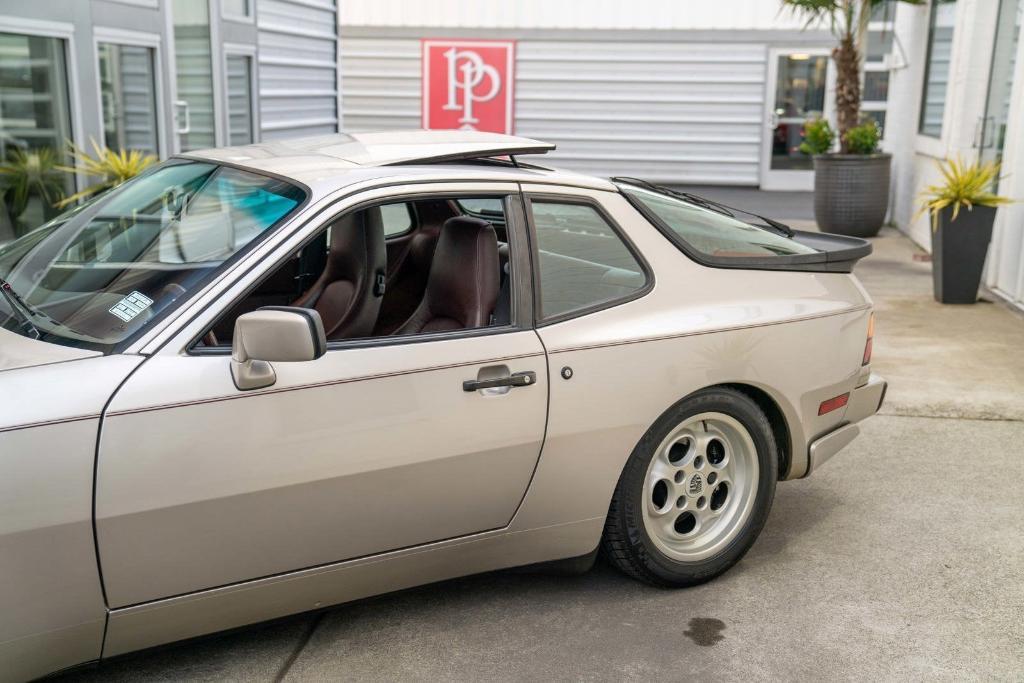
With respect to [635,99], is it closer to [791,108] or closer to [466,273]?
[791,108]

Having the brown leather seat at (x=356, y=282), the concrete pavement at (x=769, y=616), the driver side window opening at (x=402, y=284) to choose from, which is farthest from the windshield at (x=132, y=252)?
the concrete pavement at (x=769, y=616)

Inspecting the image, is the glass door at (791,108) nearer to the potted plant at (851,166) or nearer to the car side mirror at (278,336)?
the potted plant at (851,166)

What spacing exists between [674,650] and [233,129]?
394 inches

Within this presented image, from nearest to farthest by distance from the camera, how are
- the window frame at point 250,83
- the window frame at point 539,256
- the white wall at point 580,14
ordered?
the window frame at point 539,256 → the window frame at point 250,83 → the white wall at point 580,14

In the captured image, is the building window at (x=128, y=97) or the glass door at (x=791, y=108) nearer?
the building window at (x=128, y=97)

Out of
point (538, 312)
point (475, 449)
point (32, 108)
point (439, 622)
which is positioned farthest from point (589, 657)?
point (32, 108)

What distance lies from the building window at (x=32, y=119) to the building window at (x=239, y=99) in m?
3.49

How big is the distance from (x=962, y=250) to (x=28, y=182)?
24.5ft

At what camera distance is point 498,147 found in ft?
12.3

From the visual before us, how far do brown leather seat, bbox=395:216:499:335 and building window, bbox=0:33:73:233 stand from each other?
16.8 feet

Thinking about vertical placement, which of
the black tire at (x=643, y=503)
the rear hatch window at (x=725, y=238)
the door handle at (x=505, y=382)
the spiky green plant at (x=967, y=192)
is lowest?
the black tire at (x=643, y=503)

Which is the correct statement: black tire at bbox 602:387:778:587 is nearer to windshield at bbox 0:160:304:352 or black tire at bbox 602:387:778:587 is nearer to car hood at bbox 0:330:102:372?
windshield at bbox 0:160:304:352

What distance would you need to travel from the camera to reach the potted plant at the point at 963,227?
9.09m

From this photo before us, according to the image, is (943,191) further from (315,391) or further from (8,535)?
(8,535)
